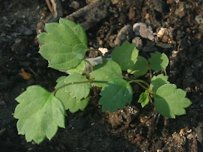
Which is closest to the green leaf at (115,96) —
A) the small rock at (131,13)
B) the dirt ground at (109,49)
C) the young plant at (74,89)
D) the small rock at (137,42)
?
the young plant at (74,89)

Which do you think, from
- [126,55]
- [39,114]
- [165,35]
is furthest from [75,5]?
[39,114]

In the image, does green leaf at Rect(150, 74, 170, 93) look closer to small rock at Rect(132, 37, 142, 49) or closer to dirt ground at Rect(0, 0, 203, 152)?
dirt ground at Rect(0, 0, 203, 152)

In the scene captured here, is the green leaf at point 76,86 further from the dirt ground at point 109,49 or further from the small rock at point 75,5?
the small rock at point 75,5

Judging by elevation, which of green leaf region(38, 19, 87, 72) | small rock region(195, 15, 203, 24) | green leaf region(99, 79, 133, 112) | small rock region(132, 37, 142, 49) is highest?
green leaf region(38, 19, 87, 72)

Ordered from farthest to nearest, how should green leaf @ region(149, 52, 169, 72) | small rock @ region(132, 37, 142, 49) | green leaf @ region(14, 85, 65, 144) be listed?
small rock @ region(132, 37, 142, 49) → green leaf @ region(149, 52, 169, 72) → green leaf @ region(14, 85, 65, 144)

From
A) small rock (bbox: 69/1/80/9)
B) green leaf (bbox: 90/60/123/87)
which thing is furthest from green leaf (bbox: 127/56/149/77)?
small rock (bbox: 69/1/80/9)

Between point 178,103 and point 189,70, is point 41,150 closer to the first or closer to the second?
point 178,103

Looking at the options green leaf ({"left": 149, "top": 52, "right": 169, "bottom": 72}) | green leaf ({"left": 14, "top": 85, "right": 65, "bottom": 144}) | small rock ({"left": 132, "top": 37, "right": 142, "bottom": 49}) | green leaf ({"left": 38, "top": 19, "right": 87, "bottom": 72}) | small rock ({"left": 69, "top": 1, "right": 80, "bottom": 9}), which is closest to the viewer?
green leaf ({"left": 14, "top": 85, "right": 65, "bottom": 144})

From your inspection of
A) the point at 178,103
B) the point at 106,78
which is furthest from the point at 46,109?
the point at 178,103
